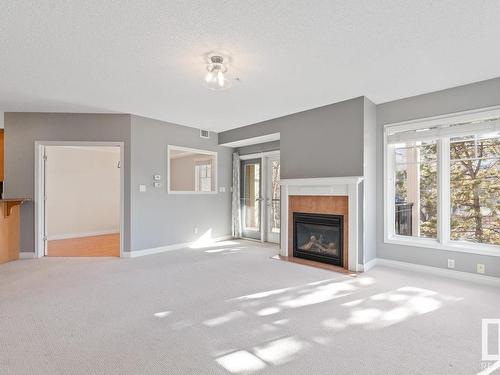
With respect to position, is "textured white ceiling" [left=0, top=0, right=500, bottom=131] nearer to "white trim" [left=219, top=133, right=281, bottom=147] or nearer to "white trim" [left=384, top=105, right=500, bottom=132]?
"white trim" [left=384, top=105, right=500, bottom=132]

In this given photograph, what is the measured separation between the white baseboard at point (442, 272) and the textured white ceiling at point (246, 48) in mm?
2496

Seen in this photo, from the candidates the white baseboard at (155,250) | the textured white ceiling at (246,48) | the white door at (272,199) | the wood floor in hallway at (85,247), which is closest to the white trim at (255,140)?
the white door at (272,199)

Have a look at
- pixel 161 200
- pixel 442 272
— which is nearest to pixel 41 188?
pixel 161 200

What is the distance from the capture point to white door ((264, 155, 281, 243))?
5969 mm

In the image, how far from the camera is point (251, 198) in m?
6.48

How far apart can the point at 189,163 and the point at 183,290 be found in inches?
171

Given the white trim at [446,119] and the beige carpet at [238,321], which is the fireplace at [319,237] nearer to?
the beige carpet at [238,321]

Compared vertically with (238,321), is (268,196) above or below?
above

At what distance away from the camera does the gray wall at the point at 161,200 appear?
482 cm

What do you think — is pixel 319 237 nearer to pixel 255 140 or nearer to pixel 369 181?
pixel 369 181

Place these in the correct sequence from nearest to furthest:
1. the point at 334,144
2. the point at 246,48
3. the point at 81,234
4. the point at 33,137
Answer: the point at 246,48 → the point at 334,144 → the point at 33,137 → the point at 81,234

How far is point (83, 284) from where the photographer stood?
3.33 m

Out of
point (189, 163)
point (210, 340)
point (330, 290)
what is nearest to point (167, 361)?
point (210, 340)

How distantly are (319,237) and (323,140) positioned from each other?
5.32 feet
